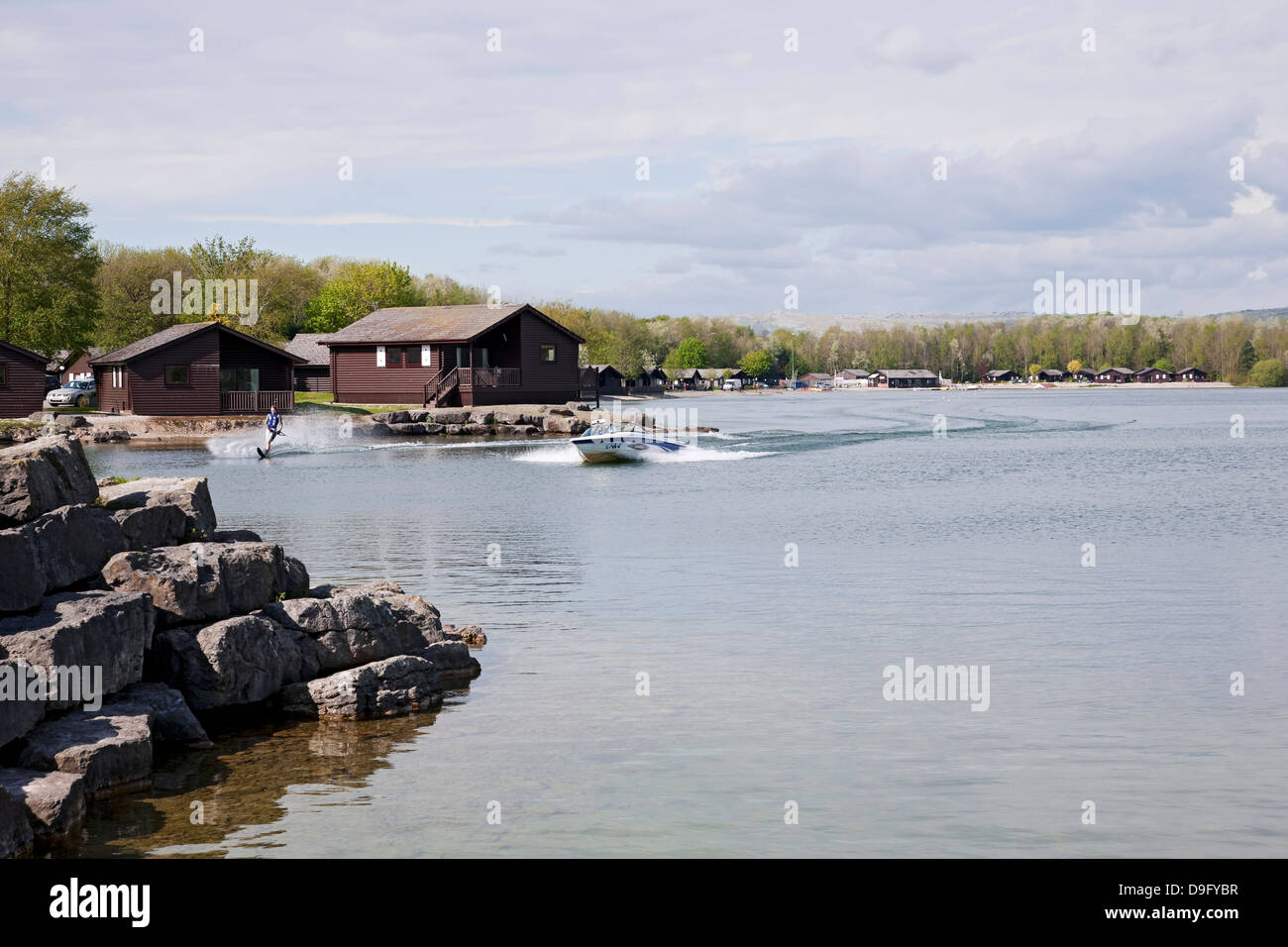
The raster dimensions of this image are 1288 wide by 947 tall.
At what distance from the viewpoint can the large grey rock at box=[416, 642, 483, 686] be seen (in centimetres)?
1536

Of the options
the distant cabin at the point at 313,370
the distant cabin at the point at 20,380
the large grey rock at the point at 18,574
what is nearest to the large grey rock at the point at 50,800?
the large grey rock at the point at 18,574

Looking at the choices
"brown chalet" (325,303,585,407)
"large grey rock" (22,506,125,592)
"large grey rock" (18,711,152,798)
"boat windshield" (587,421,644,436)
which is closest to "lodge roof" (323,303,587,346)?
Result: "brown chalet" (325,303,585,407)

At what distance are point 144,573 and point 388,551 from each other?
42.9ft

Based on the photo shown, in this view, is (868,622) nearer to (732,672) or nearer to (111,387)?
(732,672)

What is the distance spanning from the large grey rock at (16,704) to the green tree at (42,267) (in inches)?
3082

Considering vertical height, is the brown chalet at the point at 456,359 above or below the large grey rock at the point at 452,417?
Answer: above

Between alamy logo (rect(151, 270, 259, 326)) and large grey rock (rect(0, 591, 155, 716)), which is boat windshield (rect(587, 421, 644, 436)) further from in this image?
alamy logo (rect(151, 270, 259, 326))

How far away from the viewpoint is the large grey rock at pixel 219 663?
44.6ft

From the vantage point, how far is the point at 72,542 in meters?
13.5

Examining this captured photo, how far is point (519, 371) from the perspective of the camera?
81062 mm

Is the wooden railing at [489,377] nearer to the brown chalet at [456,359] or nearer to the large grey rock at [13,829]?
the brown chalet at [456,359]

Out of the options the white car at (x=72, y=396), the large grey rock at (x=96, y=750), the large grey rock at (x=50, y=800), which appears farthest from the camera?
the white car at (x=72, y=396)
